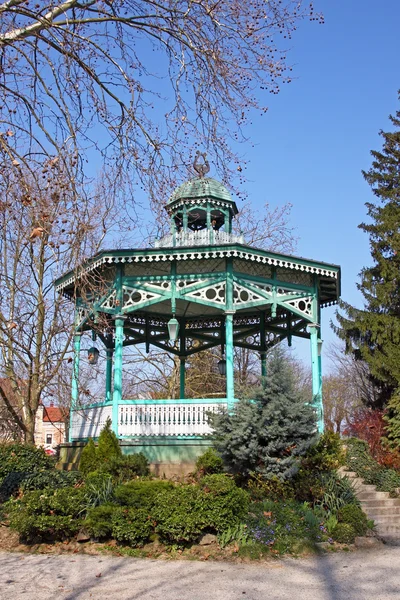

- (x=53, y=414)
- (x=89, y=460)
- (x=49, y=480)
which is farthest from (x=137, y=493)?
(x=53, y=414)

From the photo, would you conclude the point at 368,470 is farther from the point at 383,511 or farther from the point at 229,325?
the point at 229,325

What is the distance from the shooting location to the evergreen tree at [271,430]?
32.6 ft

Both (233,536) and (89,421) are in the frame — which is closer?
(233,536)

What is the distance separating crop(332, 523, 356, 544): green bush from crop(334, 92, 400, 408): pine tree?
35.0ft

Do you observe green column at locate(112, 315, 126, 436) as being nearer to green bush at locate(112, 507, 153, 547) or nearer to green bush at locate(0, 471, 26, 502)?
green bush at locate(0, 471, 26, 502)

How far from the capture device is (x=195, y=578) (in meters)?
7.22

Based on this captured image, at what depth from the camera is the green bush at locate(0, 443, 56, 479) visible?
460 inches

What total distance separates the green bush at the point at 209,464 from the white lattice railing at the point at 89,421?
103 inches

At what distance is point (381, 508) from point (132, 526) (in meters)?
5.37

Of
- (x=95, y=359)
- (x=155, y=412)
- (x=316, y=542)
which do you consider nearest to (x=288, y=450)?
(x=316, y=542)

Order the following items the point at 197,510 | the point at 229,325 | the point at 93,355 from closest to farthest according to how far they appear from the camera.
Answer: the point at 197,510
the point at 229,325
the point at 93,355

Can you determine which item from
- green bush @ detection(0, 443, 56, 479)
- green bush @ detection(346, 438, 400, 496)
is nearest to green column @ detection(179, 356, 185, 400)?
green bush @ detection(0, 443, 56, 479)

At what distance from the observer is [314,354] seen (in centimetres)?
1423

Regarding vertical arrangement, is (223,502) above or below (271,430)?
below
